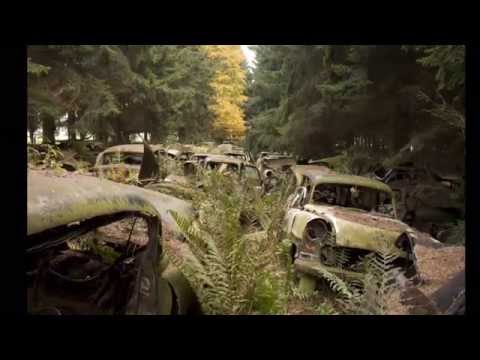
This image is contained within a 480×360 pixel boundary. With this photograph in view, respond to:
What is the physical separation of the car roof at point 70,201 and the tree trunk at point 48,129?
3.08 metres

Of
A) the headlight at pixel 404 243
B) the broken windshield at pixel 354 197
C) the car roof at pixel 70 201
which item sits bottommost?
the headlight at pixel 404 243

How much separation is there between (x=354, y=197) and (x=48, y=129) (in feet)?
13.6

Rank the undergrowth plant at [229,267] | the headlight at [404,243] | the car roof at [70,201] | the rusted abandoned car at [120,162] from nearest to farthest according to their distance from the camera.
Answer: the car roof at [70,201]
the undergrowth plant at [229,267]
the headlight at [404,243]
the rusted abandoned car at [120,162]

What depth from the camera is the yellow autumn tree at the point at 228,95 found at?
6.45 meters

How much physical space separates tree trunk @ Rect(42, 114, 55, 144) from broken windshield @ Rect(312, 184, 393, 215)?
11.7ft

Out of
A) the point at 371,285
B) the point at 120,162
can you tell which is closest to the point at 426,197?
the point at 371,285

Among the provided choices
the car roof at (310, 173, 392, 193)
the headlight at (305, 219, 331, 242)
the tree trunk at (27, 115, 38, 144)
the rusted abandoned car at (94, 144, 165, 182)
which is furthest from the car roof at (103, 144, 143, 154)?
the headlight at (305, 219, 331, 242)

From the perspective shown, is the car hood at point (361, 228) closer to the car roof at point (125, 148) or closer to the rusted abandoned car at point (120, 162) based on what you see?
the rusted abandoned car at point (120, 162)

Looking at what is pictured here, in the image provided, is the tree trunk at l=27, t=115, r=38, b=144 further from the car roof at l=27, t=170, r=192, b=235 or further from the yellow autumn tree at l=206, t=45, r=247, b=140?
the car roof at l=27, t=170, r=192, b=235

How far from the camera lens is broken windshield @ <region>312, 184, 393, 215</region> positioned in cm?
514

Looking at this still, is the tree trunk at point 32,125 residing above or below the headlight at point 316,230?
above

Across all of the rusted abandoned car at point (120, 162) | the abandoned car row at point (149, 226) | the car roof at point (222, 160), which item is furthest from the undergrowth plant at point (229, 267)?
the car roof at point (222, 160)

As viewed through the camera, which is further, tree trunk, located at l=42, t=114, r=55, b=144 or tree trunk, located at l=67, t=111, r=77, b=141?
tree trunk, located at l=67, t=111, r=77, b=141
